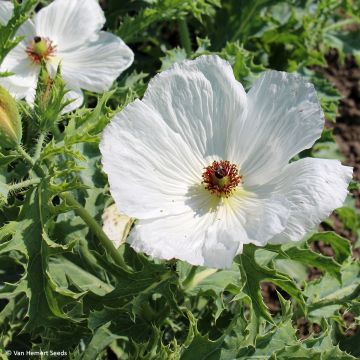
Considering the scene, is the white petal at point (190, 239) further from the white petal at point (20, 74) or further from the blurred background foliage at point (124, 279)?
the white petal at point (20, 74)

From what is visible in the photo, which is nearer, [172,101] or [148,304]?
[172,101]

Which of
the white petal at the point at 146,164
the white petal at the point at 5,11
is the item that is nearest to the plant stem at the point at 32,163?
the white petal at the point at 146,164

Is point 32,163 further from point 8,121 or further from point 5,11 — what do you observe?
point 5,11

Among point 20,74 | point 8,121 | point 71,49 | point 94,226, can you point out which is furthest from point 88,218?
point 71,49

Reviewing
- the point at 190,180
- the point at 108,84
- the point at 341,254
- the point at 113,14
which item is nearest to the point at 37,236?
the point at 190,180

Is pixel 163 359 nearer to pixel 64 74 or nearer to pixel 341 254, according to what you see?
pixel 341 254

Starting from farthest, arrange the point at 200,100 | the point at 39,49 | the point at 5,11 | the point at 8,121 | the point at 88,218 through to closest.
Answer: the point at 5,11 → the point at 39,49 → the point at 88,218 → the point at 200,100 → the point at 8,121
